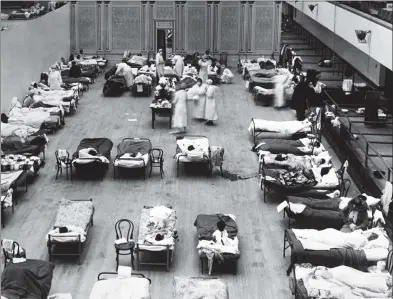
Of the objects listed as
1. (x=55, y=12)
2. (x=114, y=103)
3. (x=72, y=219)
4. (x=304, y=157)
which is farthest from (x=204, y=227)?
(x=55, y=12)

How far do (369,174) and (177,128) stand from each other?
244 inches

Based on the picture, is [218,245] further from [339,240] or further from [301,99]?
[301,99]

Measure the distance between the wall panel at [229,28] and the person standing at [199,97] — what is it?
9503mm

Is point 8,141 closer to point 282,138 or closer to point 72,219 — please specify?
point 72,219

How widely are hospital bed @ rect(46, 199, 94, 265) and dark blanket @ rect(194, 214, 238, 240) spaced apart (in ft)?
5.77

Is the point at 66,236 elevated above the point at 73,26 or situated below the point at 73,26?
below

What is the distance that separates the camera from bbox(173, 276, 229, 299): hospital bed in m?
8.38

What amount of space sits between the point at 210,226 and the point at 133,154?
387 centimetres

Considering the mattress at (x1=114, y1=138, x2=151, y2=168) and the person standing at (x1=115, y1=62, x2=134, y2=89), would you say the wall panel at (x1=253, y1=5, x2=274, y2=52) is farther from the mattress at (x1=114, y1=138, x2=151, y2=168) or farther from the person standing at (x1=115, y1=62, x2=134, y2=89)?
the mattress at (x1=114, y1=138, x2=151, y2=168)

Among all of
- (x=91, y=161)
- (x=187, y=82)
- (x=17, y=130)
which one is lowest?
(x=91, y=161)

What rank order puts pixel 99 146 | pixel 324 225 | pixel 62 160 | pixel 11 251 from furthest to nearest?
pixel 99 146 < pixel 62 160 < pixel 324 225 < pixel 11 251

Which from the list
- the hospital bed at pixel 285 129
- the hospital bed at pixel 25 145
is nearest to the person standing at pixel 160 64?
the hospital bed at pixel 285 129

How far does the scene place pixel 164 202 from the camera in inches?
504

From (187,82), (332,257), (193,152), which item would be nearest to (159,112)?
(193,152)
